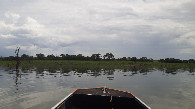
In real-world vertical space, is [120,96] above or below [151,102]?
above

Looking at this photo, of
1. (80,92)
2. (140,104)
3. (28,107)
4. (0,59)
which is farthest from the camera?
(0,59)

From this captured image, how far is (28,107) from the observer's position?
36.1 feet

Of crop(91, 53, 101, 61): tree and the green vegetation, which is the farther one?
crop(91, 53, 101, 61): tree

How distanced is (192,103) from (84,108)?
376 inches

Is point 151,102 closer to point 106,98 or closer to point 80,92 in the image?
point 106,98

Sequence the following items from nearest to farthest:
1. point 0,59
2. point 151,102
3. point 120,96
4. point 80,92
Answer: point 120,96, point 80,92, point 151,102, point 0,59

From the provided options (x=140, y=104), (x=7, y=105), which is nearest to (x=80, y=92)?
(x=140, y=104)

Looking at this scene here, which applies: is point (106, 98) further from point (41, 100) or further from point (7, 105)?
point (7, 105)

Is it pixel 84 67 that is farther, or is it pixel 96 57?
pixel 96 57

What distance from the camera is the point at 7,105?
11.4 meters

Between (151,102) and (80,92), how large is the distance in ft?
21.5

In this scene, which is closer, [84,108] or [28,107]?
[84,108]

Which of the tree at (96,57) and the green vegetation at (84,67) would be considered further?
the tree at (96,57)

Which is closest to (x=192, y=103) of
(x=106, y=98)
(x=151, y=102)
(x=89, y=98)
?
(x=151, y=102)
